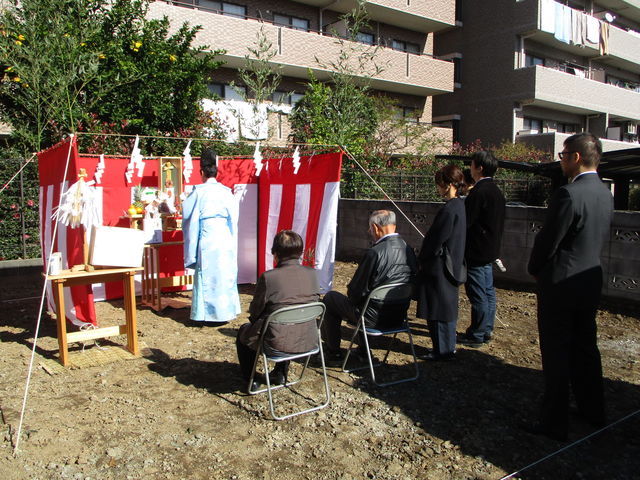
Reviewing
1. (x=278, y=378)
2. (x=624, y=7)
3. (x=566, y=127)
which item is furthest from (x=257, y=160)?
(x=624, y=7)

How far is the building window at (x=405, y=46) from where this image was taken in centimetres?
1849

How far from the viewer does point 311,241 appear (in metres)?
6.00

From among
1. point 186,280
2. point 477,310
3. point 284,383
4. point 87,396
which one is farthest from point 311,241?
point 87,396

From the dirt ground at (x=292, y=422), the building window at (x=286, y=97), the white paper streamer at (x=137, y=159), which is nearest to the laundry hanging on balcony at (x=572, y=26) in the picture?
the building window at (x=286, y=97)

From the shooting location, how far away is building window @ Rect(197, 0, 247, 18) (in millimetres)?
14059

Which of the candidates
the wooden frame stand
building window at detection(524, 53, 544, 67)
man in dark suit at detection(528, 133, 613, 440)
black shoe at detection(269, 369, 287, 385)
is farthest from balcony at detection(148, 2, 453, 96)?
man in dark suit at detection(528, 133, 613, 440)

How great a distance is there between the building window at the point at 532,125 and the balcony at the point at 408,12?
15.1 feet

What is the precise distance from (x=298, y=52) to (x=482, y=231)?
1173 centimetres

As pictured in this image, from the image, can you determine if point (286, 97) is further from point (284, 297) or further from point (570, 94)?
point (284, 297)

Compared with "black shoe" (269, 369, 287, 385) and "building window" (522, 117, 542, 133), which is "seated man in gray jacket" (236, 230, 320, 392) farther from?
"building window" (522, 117, 542, 133)

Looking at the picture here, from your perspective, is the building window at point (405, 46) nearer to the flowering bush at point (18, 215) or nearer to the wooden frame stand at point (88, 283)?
the flowering bush at point (18, 215)

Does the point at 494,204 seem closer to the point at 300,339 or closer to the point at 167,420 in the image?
the point at 300,339

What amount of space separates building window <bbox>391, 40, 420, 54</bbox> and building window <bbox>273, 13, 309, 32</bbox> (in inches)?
147

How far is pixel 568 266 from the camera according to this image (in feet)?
8.95
